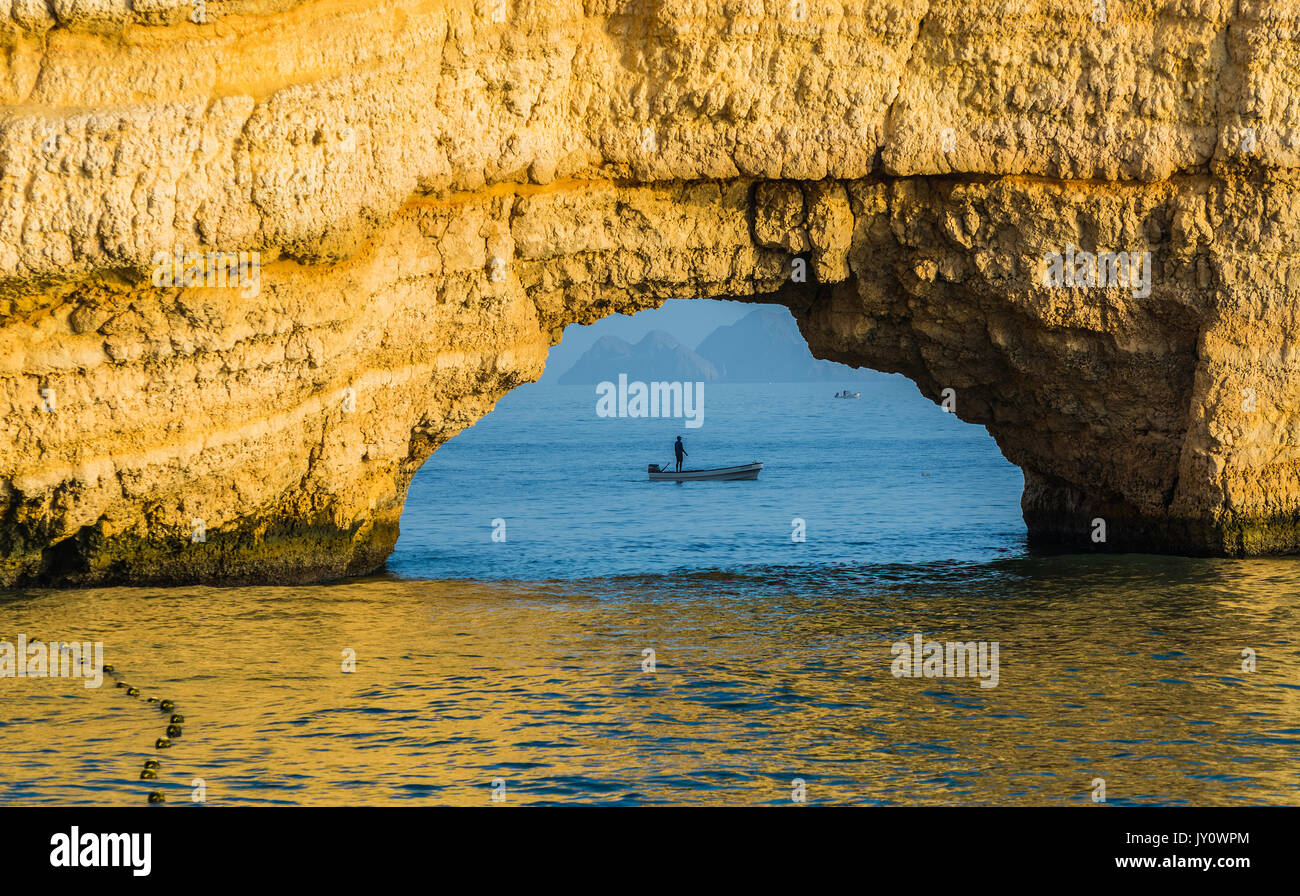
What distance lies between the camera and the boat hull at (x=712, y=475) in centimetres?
4488

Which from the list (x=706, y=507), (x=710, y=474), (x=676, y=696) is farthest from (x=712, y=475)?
(x=676, y=696)

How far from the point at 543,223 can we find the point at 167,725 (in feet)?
26.5

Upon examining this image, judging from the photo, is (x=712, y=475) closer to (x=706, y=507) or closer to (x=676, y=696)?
(x=706, y=507)

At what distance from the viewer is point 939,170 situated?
56.3ft

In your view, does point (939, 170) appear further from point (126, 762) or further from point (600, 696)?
point (126, 762)

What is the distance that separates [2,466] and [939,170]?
11.4 meters

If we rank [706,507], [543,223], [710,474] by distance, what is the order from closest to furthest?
1. [543,223]
2. [706,507]
3. [710,474]

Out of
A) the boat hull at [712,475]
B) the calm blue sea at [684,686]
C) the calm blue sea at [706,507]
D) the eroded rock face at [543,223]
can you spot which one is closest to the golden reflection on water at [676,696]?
the calm blue sea at [684,686]

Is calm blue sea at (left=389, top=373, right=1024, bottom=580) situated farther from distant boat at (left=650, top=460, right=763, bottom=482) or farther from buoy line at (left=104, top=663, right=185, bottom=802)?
buoy line at (left=104, top=663, right=185, bottom=802)

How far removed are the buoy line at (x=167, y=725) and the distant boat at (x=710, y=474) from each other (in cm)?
3173

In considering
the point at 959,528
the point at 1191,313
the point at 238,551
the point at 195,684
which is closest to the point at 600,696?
the point at 195,684

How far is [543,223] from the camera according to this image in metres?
17.4
